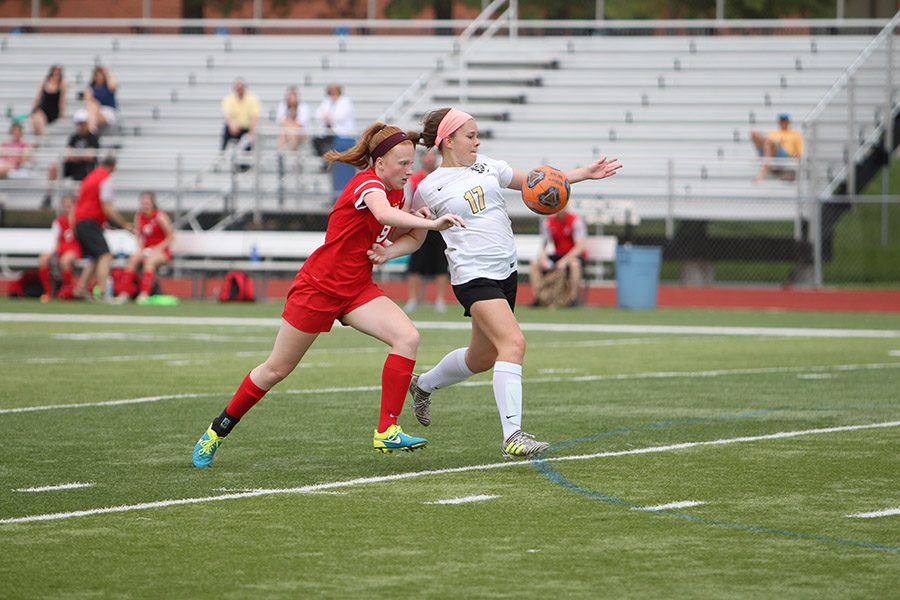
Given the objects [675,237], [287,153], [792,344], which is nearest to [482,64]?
[287,153]

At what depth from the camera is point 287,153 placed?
91.1 ft

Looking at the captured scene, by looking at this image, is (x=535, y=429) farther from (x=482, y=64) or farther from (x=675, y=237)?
(x=482, y=64)

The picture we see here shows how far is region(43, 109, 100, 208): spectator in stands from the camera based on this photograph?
29.1 meters

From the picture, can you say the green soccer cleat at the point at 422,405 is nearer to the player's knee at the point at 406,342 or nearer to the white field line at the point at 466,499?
the player's knee at the point at 406,342

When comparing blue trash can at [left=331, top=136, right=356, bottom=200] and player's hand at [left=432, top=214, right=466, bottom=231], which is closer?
player's hand at [left=432, top=214, right=466, bottom=231]

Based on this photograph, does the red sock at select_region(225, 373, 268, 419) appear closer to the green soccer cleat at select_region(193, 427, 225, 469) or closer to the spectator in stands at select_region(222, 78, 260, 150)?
the green soccer cleat at select_region(193, 427, 225, 469)

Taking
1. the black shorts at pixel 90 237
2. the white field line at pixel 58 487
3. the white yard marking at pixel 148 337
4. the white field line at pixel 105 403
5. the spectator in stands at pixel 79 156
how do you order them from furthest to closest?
the spectator in stands at pixel 79 156, the black shorts at pixel 90 237, the white yard marking at pixel 148 337, the white field line at pixel 105 403, the white field line at pixel 58 487

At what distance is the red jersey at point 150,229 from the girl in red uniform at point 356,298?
16.9m

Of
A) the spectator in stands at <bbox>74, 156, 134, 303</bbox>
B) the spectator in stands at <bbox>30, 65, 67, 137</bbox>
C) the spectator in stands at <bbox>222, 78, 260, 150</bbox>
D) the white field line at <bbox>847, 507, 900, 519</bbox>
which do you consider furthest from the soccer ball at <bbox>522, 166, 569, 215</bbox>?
the spectator in stands at <bbox>30, 65, 67, 137</bbox>

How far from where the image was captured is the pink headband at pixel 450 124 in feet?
27.8

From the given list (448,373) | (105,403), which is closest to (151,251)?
(105,403)

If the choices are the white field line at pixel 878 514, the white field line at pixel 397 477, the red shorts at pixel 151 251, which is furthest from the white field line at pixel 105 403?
the red shorts at pixel 151 251

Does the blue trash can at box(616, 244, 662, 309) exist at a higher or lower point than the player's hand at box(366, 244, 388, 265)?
lower

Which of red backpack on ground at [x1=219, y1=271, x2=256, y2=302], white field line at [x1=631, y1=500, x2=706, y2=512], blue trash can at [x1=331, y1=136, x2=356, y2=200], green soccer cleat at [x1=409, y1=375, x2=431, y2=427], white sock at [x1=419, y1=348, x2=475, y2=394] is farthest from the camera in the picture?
blue trash can at [x1=331, y1=136, x2=356, y2=200]
